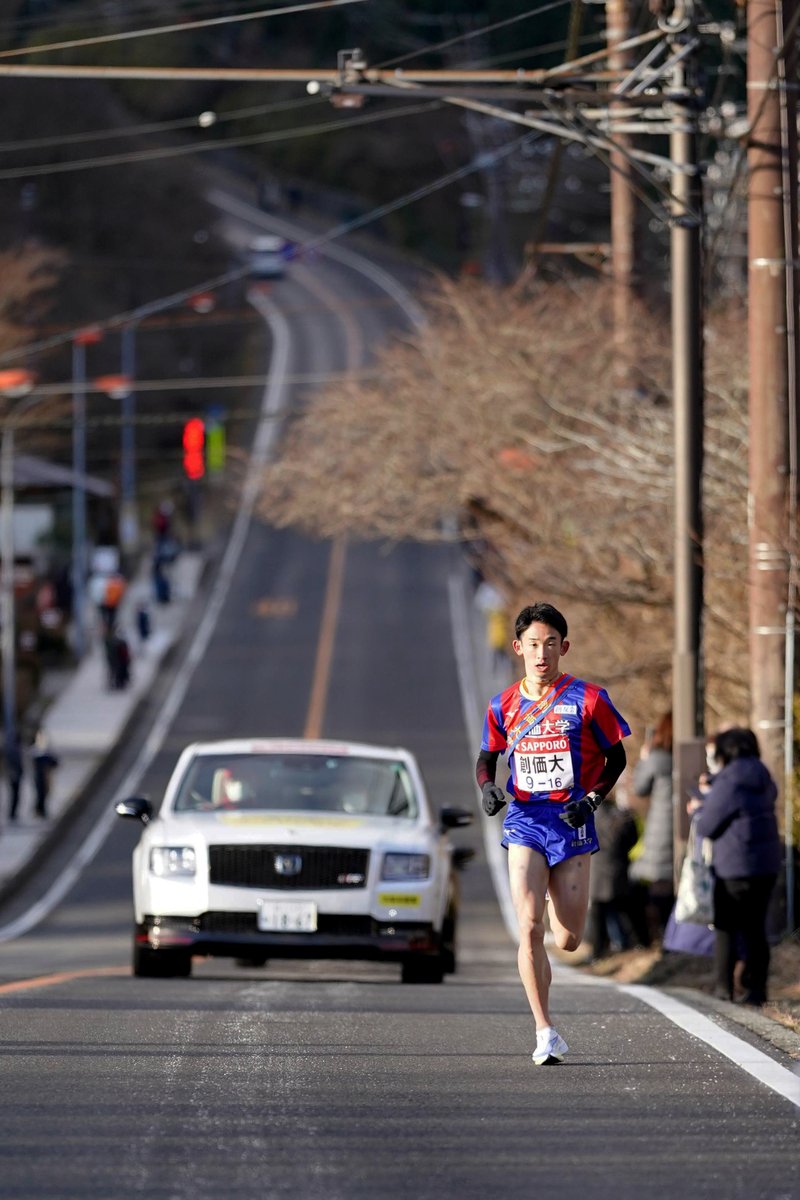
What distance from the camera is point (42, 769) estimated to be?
3756 cm

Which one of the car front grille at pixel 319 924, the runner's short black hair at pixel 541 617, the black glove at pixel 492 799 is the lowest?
the car front grille at pixel 319 924

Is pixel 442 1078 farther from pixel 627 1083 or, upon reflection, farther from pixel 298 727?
pixel 298 727

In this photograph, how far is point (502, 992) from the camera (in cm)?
1304

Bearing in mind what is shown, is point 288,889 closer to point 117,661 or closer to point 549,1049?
point 549,1049

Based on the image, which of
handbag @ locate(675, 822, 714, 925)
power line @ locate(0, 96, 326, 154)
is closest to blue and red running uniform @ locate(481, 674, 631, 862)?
handbag @ locate(675, 822, 714, 925)

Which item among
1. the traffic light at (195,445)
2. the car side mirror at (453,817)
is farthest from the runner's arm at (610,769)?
the traffic light at (195,445)

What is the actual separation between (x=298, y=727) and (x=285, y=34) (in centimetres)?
9203

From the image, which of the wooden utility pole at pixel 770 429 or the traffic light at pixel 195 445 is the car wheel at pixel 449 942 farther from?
the traffic light at pixel 195 445

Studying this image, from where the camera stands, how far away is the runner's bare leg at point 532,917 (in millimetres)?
8281

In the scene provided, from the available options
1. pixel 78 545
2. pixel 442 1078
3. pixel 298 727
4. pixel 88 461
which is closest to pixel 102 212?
pixel 88 461

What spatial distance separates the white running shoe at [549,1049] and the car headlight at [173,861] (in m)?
5.23

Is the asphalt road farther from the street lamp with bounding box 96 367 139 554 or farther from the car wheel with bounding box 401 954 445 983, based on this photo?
the street lamp with bounding box 96 367 139 554

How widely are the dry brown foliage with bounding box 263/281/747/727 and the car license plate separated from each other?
8056 mm

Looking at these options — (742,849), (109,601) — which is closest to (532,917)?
(742,849)
